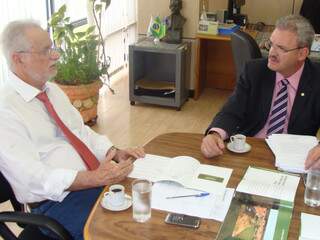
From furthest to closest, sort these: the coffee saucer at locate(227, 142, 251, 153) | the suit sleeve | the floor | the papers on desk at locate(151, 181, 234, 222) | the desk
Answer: the desk
the floor
the suit sleeve
the coffee saucer at locate(227, 142, 251, 153)
the papers on desk at locate(151, 181, 234, 222)

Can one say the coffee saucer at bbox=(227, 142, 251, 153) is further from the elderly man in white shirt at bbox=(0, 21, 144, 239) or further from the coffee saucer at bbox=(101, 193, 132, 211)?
the coffee saucer at bbox=(101, 193, 132, 211)

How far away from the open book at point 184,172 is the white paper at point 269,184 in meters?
0.07

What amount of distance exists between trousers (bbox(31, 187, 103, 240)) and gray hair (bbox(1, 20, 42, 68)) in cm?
62

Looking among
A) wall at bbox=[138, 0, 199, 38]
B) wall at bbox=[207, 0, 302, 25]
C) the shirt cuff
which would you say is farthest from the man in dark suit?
wall at bbox=[207, 0, 302, 25]

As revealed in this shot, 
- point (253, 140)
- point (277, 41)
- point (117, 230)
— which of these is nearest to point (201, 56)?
point (277, 41)

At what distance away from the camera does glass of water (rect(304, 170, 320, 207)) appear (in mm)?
1406

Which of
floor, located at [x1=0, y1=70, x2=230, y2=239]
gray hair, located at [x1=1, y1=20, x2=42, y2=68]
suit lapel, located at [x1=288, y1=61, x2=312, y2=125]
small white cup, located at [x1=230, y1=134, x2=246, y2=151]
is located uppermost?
gray hair, located at [x1=1, y1=20, x2=42, y2=68]

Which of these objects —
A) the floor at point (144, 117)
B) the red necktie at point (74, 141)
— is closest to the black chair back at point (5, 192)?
the red necktie at point (74, 141)

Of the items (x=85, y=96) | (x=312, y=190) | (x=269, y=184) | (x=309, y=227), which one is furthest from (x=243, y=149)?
(x=85, y=96)

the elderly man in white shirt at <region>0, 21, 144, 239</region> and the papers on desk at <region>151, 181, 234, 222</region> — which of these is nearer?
the papers on desk at <region>151, 181, 234, 222</region>

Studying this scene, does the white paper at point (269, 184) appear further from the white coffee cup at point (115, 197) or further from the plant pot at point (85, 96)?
the plant pot at point (85, 96)

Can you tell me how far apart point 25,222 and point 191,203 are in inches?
22.2

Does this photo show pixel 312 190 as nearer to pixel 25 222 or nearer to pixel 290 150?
pixel 290 150

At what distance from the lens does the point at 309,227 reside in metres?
1.28
